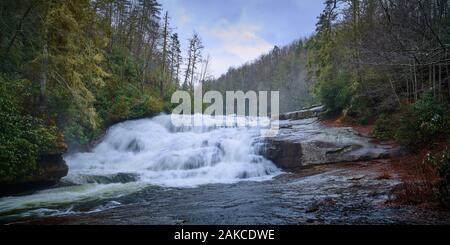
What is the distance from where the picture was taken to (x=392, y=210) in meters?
5.71

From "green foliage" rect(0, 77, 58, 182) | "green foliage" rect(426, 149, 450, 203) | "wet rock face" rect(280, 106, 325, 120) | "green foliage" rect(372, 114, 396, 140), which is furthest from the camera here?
"wet rock face" rect(280, 106, 325, 120)

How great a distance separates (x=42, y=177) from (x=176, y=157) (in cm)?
569

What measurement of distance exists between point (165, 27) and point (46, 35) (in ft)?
76.3

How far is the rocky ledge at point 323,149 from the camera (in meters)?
12.5

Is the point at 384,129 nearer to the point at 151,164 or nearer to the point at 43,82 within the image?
the point at 151,164

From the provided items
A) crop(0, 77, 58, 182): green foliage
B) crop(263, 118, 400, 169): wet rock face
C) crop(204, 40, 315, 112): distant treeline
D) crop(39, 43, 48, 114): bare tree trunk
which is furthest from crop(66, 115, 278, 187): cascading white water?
crop(204, 40, 315, 112): distant treeline

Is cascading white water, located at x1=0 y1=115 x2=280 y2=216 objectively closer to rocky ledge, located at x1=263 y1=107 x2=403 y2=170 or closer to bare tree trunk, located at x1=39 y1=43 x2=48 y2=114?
rocky ledge, located at x1=263 y1=107 x2=403 y2=170

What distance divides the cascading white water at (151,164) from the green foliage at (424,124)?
17.1 ft

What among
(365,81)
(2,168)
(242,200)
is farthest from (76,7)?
(365,81)

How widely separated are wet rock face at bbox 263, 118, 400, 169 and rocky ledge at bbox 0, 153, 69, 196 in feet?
28.7

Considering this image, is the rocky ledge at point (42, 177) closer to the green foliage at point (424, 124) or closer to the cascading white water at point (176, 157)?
the cascading white water at point (176, 157)

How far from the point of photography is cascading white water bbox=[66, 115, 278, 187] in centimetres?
1255

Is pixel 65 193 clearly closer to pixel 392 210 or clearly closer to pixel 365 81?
pixel 392 210
